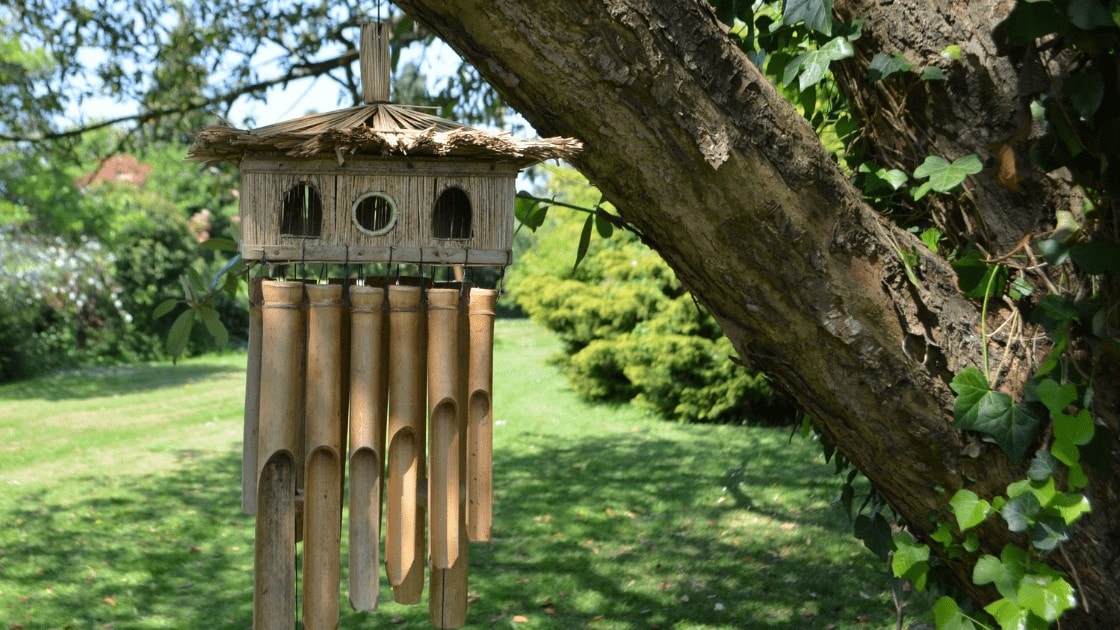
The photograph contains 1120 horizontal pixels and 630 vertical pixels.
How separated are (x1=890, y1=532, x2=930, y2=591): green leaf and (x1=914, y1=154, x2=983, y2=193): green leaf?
31.0 inches

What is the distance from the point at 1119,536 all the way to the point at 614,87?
1387 millimetres

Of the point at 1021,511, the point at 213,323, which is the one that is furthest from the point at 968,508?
the point at 213,323

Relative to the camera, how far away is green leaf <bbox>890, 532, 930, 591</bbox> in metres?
2.08

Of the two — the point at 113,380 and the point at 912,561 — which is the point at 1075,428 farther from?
the point at 113,380

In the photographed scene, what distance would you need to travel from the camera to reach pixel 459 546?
1.93 m

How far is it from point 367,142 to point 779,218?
2.61 ft

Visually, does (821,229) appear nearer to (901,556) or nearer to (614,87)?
(614,87)

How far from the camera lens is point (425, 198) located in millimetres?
1916

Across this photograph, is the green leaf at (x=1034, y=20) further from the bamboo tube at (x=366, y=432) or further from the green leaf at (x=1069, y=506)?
the bamboo tube at (x=366, y=432)

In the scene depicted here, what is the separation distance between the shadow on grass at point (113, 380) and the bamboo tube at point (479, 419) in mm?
8899

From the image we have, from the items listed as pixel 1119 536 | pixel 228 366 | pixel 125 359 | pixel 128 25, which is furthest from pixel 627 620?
pixel 125 359

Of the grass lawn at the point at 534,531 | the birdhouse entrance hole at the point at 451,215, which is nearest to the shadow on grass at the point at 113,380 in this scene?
the grass lawn at the point at 534,531

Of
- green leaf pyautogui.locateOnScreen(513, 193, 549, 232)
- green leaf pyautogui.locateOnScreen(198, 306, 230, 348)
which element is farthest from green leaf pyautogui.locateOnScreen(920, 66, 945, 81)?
green leaf pyautogui.locateOnScreen(198, 306, 230, 348)

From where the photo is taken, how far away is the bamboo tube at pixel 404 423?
1843 millimetres
